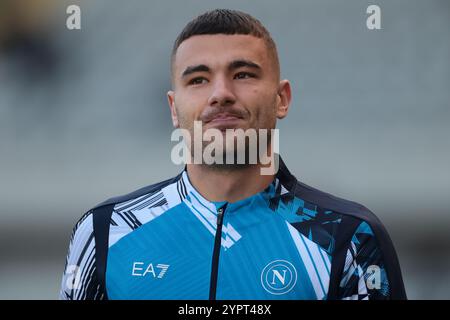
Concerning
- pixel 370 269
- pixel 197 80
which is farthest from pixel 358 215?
pixel 197 80

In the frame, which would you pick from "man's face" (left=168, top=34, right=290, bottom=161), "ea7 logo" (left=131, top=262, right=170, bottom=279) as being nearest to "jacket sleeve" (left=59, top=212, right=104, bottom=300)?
"ea7 logo" (left=131, top=262, right=170, bottom=279)

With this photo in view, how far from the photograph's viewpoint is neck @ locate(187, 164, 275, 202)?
7.67ft

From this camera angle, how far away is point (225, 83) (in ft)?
7.33

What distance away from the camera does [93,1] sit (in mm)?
6516

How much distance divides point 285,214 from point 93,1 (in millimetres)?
4661

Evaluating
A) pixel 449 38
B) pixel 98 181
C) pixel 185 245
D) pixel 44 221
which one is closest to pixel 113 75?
pixel 98 181

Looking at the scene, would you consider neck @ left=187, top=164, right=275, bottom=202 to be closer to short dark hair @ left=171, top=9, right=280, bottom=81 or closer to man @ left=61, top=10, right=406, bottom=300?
man @ left=61, top=10, right=406, bottom=300

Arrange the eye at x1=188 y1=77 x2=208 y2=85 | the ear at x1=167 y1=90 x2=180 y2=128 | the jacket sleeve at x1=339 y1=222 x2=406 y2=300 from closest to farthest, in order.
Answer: the jacket sleeve at x1=339 y1=222 x2=406 y2=300, the eye at x1=188 y1=77 x2=208 y2=85, the ear at x1=167 y1=90 x2=180 y2=128

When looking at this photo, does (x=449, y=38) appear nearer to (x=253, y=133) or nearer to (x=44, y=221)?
(x=44, y=221)

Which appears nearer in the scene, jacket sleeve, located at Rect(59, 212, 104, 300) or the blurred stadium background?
jacket sleeve, located at Rect(59, 212, 104, 300)

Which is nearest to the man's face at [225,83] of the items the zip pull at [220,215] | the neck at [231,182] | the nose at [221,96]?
the nose at [221,96]

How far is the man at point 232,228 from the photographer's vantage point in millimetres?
2223

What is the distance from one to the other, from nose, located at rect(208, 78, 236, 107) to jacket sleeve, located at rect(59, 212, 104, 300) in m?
0.65

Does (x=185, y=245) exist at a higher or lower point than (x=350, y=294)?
higher
